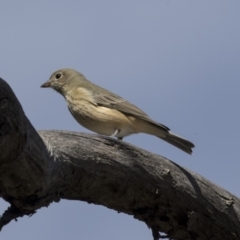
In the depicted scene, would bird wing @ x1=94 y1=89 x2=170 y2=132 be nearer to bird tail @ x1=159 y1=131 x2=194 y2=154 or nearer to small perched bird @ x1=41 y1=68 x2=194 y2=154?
small perched bird @ x1=41 y1=68 x2=194 y2=154

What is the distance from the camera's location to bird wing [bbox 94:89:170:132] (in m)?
9.64

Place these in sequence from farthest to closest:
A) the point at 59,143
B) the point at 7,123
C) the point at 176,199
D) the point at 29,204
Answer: the point at 176,199, the point at 59,143, the point at 29,204, the point at 7,123

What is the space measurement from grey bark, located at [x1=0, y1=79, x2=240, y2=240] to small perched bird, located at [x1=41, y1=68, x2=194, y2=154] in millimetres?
2684

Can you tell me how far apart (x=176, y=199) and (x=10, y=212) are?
5.34ft

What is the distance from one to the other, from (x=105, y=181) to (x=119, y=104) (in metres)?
4.30

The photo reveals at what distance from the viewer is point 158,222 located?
6.29m

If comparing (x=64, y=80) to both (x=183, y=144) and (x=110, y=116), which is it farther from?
(x=183, y=144)

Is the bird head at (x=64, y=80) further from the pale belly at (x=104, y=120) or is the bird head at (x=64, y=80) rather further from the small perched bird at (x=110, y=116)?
the pale belly at (x=104, y=120)

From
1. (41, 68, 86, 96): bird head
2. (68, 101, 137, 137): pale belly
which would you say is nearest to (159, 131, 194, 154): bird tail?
(68, 101, 137, 137): pale belly

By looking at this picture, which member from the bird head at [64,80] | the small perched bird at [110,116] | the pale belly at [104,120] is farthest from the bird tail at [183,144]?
the bird head at [64,80]

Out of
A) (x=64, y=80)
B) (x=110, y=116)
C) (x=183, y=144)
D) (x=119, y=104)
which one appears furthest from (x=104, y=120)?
(x=64, y=80)

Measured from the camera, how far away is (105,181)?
19.2 feet

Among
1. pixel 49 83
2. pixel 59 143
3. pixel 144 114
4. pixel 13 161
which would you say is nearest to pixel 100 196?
pixel 59 143

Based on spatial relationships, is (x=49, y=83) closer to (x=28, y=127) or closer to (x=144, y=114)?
(x=144, y=114)
